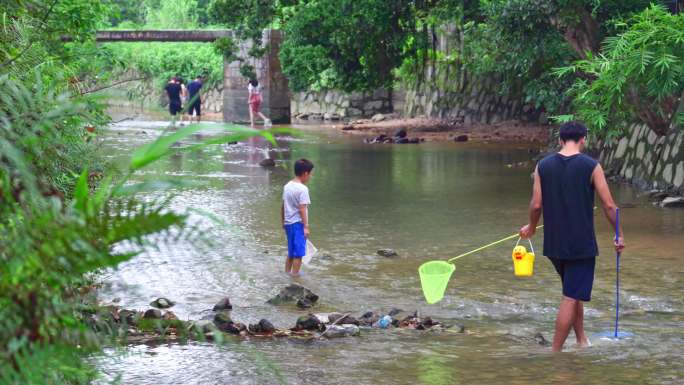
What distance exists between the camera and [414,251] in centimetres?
1161

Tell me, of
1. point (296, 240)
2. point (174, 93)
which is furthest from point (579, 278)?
point (174, 93)

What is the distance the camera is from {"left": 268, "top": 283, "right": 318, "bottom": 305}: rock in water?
899 centimetres

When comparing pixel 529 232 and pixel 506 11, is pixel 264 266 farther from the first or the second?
pixel 506 11

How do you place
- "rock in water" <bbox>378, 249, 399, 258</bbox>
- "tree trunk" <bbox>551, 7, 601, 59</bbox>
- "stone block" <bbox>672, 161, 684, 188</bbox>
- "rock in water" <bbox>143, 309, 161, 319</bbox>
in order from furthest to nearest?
"tree trunk" <bbox>551, 7, 601, 59</bbox>
"stone block" <bbox>672, 161, 684, 188</bbox>
"rock in water" <bbox>378, 249, 399, 258</bbox>
"rock in water" <bbox>143, 309, 161, 319</bbox>

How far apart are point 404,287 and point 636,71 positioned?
20.1 feet

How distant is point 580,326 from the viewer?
7.48m

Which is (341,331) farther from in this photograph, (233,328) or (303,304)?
(303,304)

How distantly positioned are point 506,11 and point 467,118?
13425 millimetres

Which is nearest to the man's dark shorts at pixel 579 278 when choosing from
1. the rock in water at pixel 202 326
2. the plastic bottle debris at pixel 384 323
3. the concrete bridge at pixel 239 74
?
the plastic bottle debris at pixel 384 323

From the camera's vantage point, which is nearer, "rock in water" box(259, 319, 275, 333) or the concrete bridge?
"rock in water" box(259, 319, 275, 333)

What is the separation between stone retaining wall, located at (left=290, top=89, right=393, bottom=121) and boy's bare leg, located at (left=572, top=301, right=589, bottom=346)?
108 feet

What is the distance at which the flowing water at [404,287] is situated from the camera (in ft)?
21.9

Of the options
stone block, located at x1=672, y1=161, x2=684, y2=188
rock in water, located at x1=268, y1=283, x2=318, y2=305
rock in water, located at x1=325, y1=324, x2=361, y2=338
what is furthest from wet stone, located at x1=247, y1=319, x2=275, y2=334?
stone block, located at x1=672, y1=161, x2=684, y2=188

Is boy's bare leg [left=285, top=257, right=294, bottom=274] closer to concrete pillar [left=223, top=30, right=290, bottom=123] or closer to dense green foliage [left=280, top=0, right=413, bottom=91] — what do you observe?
dense green foliage [left=280, top=0, right=413, bottom=91]
